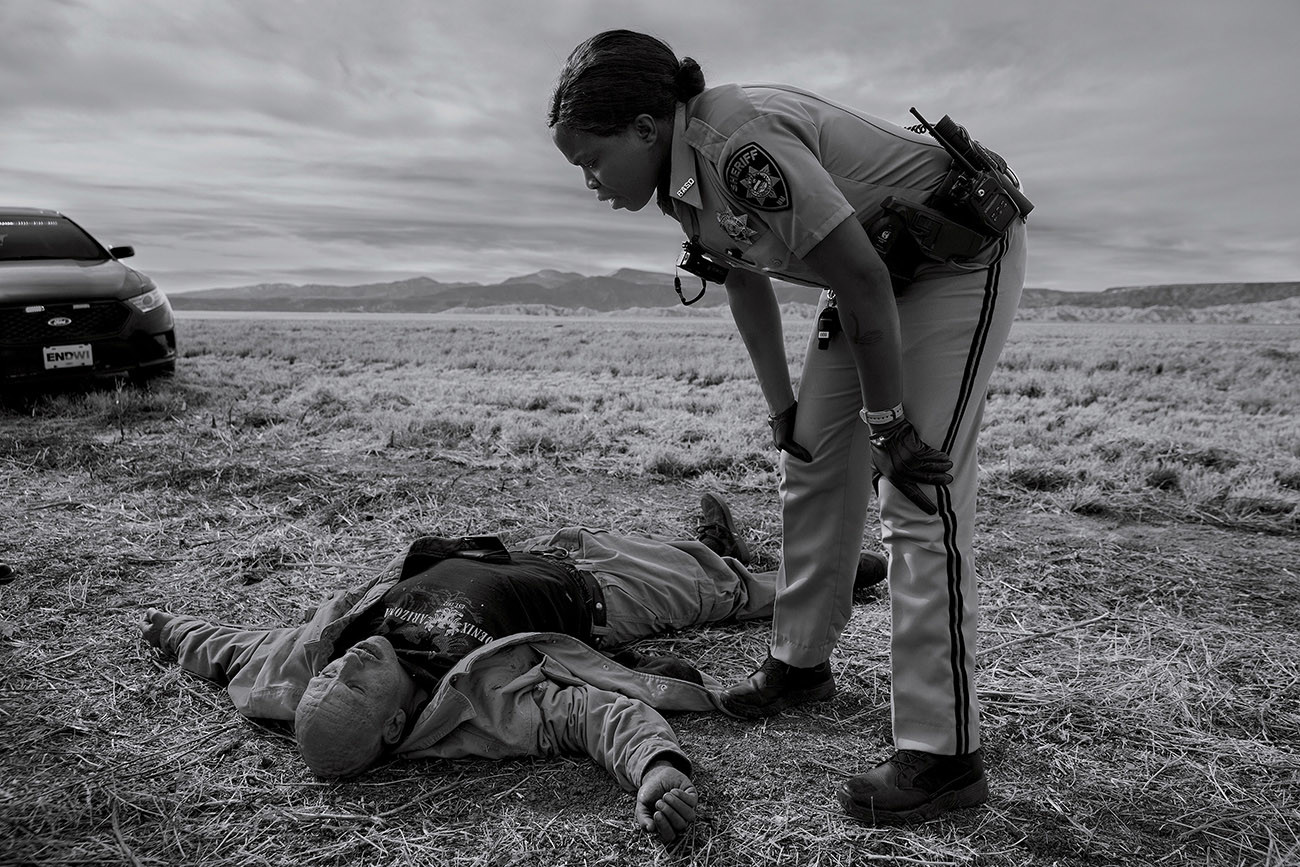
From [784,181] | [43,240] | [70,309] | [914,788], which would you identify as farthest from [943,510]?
[43,240]

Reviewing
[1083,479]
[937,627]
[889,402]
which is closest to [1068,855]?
[937,627]

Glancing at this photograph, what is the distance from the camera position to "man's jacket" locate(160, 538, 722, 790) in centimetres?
246

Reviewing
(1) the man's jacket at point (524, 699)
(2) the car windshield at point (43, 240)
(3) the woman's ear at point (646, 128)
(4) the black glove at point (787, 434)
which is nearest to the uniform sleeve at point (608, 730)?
(1) the man's jacket at point (524, 699)

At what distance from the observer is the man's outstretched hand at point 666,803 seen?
2162 millimetres

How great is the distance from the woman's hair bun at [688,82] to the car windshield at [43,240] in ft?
28.3

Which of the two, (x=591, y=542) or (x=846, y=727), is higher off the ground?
(x=591, y=542)

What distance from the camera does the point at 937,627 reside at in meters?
2.26

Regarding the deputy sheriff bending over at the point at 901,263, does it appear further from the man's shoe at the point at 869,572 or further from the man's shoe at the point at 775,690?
the man's shoe at the point at 869,572

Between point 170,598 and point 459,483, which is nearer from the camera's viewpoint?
point 170,598

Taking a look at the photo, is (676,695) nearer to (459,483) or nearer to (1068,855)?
(1068,855)

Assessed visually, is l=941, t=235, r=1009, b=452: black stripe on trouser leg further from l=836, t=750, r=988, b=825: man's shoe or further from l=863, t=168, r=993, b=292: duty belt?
l=836, t=750, r=988, b=825: man's shoe

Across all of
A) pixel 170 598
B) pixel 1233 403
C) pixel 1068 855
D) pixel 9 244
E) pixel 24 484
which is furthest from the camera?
pixel 1233 403

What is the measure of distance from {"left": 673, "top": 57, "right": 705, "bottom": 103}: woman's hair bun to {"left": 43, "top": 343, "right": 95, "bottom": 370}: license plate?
308 inches

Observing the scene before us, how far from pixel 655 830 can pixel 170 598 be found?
8.60ft
